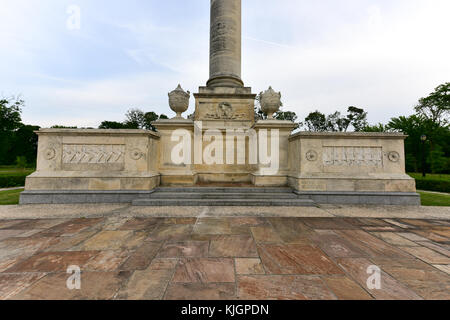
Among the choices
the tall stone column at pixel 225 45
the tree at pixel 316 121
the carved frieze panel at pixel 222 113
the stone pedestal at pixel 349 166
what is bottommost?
the stone pedestal at pixel 349 166

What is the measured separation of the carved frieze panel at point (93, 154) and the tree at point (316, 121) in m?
58.9

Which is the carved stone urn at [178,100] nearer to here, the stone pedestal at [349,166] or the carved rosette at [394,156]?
the stone pedestal at [349,166]

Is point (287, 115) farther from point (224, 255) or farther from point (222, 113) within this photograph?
point (224, 255)

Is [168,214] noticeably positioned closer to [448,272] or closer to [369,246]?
[369,246]

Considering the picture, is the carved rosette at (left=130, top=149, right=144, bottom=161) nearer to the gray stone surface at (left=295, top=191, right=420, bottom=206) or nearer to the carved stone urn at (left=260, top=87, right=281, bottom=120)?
the carved stone urn at (left=260, top=87, right=281, bottom=120)

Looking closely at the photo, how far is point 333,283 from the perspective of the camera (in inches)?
85.7

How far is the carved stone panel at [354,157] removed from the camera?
7.02m

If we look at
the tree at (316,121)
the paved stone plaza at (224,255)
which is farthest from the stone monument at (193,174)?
the tree at (316,121)

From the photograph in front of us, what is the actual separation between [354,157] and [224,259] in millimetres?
6860

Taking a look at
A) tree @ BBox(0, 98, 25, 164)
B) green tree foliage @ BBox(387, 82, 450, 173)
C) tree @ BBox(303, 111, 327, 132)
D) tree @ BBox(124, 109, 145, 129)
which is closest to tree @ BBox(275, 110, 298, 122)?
tree @ BBox(303, 111, 327, 132)

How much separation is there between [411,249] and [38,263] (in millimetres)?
5866
